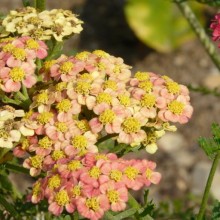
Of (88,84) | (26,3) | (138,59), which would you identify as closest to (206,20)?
(138,59)

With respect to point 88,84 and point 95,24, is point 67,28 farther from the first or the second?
point 95,24

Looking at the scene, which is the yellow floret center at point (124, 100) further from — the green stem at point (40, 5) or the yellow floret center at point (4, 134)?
the green stem at point (40, 5)

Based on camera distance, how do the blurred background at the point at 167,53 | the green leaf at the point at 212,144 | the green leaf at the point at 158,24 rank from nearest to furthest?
the green leaf at the point at 212,144 → the blurred background at the point at 167,53 → the green leaf at the point at 158,24

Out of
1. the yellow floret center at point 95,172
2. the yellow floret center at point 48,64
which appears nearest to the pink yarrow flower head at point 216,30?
the yellow floret center at point 48,64

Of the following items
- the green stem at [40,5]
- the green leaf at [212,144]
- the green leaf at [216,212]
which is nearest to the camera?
the green leaf at [212,144]

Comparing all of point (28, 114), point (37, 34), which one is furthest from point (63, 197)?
point (37, 34)

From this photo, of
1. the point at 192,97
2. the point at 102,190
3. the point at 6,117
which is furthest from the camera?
the point at 192,97
